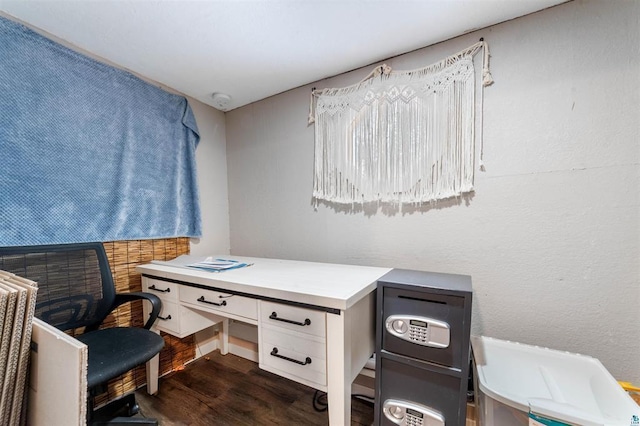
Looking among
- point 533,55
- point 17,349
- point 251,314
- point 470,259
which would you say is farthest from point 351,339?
point 533,55

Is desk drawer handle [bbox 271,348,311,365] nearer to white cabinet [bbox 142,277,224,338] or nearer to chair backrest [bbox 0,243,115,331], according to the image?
white cabinet [bbox 142,277,224,338]

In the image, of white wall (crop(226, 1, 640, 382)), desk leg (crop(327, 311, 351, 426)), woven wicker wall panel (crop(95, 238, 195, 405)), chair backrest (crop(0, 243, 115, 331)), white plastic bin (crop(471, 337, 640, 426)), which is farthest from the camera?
woven wicker wall panel (crop(95, 238, 195, 405))

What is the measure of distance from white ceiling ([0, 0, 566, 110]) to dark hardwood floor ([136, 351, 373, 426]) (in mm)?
1948

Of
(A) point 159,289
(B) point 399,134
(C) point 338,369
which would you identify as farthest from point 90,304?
(B) point 399,134

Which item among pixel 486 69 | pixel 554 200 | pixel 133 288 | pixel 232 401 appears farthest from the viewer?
pixel 133 288

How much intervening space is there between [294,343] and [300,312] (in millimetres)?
129

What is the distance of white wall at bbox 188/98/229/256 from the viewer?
197 centimetres

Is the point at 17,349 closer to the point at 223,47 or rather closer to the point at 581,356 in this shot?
the point at 223,47

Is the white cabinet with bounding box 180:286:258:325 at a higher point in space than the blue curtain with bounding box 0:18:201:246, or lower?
lower

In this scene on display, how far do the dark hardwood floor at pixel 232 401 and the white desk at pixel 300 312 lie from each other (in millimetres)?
453

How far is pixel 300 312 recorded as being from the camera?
0.95 metres

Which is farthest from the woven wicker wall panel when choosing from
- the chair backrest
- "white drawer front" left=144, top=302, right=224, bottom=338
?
"white drawer front" left=144, top=302, right=224, bottom=338

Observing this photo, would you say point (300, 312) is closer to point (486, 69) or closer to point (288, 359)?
point (288, 359)

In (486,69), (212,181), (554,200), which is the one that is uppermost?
(486,69)
